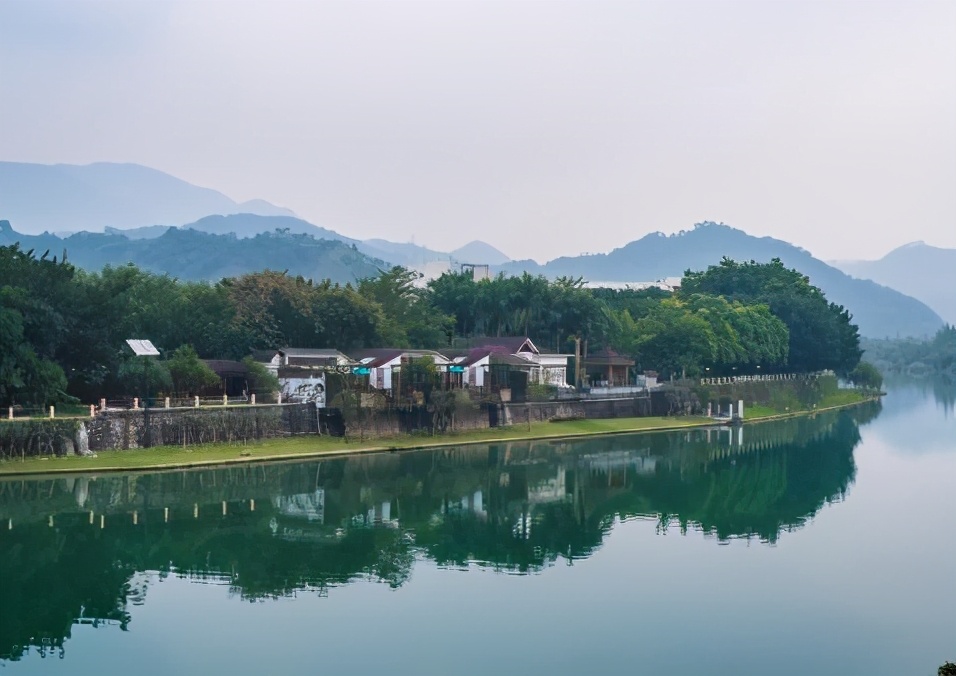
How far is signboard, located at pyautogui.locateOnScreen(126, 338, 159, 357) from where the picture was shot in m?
47.1

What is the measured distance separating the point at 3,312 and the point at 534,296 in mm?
42633

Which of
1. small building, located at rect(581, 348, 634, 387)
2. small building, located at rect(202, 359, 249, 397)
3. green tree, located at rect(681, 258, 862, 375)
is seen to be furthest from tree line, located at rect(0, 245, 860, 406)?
small building, located at rect(581, 348, 634, 387)

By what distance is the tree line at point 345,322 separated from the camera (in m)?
45.1

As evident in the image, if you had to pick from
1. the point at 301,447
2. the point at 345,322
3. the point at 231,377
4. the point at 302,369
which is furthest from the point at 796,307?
the point at 301,447

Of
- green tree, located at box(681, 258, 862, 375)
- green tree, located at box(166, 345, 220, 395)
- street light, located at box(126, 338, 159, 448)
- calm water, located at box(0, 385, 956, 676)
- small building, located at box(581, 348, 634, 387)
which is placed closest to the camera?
calm water, located at box(0, 385, 956, 676)

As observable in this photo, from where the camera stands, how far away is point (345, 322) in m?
61.5

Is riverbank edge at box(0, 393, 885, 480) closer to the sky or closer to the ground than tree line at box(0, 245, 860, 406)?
closer to the ground

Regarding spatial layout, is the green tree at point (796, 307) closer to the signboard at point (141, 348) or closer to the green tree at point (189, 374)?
the green tree at point (189, 374)

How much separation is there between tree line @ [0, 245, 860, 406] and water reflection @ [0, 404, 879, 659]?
7768 mm

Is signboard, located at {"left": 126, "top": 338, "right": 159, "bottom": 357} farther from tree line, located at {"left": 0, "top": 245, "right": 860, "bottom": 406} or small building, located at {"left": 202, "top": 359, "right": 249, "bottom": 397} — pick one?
small building, located at {"left": 202, "top": 359, "right": 249, "bottom": 397}

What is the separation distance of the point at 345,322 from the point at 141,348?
15911 millimetres

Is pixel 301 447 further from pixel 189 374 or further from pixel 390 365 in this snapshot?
pixel 390 365

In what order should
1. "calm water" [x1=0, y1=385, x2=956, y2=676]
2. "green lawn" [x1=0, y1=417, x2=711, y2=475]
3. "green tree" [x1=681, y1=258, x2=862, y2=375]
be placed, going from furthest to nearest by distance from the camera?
"green tree" [x1=681, y1=258, x2=862, y2=375]
"green lawn" [x1=0, y1=417, x2=711, y2=475]
"calm water" [x1=0, y1=385, x2=956, y2=676]

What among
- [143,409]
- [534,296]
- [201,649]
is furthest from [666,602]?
[534,296]
